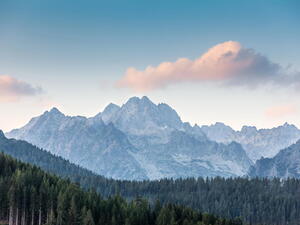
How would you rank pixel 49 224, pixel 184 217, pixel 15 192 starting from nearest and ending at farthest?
pixel 49 224 → pixel 15 192 → pixel 184 217

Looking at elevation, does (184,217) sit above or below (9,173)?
below

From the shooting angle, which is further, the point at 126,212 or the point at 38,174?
the point at 38,174

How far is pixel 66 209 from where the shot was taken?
15188 centimetres

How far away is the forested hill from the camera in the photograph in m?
150

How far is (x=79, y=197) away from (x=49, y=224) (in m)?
23.0

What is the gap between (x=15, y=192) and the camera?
155625 millimetres

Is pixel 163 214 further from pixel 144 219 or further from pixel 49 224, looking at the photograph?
pixel 49 224

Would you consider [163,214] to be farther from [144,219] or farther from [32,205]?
[32,205]

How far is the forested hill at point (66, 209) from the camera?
491 feet

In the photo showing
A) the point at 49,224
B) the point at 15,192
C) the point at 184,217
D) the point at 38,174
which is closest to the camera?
the point at 49,224

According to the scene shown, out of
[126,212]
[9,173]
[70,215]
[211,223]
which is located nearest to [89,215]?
[70,215]

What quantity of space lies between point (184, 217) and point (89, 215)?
37453 millimetres

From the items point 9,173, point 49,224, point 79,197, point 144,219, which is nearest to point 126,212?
point 144,219

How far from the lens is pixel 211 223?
542ft
